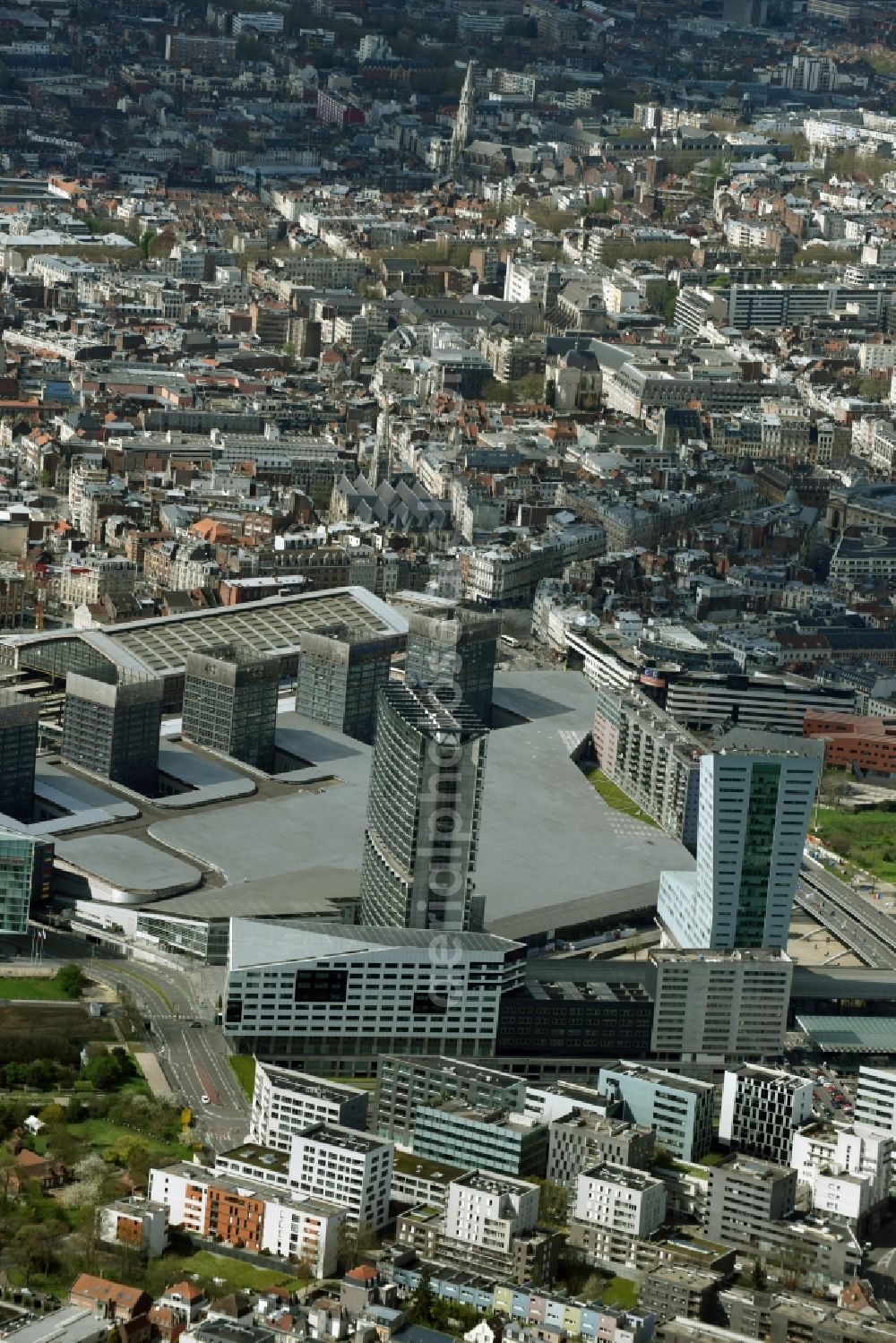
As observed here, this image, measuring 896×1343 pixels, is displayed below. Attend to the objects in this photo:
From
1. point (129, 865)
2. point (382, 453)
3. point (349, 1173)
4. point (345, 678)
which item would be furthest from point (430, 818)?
point (382, 453)

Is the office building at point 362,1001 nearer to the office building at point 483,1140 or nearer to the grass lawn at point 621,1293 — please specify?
the office building at point 483,1140

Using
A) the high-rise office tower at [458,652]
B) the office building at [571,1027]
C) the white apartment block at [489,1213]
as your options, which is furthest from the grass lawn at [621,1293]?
the high-rise office tower at [458,652]

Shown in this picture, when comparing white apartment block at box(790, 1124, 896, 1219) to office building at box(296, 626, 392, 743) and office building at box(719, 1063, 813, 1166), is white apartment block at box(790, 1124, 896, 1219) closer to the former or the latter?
office building at box(719, 1063, 813, 1166)

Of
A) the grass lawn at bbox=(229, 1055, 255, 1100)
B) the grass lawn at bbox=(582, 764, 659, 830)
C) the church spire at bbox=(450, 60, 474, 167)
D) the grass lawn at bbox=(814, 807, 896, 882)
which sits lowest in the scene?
the grass lawn at bbox=(814, 807, 896, 882)

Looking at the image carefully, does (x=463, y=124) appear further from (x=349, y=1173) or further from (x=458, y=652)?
(x=349, y=1173)

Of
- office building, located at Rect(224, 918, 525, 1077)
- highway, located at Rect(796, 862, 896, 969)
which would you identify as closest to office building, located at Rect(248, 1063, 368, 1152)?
office building, located at Rect(224, 918, 525, 1077)

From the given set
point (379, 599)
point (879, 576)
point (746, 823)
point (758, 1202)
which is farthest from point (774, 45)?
point (758, 1202)

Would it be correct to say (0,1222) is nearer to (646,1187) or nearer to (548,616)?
(646,1187)
